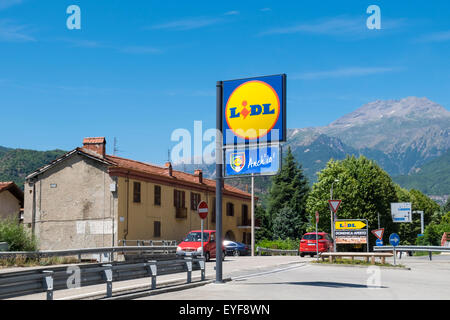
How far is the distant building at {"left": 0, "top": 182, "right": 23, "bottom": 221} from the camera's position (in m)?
51.4

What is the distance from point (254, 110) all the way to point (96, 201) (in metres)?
29.0

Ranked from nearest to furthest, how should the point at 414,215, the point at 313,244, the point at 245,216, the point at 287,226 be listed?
1. the point at 313,244
2. the point at 245,216
3. the point at 287,226
4. the point at 414,215

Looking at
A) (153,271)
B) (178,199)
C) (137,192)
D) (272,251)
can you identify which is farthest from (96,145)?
(153,271)

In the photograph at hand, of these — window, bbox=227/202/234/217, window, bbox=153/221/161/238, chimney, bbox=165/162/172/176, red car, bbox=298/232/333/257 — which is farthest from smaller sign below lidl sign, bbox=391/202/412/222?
red car, bbox=298/232/333/257

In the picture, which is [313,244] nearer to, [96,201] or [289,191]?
[96,201]

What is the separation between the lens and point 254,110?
16828 mm

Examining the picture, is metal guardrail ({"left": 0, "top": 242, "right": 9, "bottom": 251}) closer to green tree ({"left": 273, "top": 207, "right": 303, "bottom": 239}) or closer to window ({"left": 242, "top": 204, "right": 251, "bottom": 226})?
window ({"left": 242, "top": 204, "right": 251, "bottom": 226})

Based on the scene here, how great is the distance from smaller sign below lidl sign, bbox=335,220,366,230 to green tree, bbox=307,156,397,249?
2561 centimetres

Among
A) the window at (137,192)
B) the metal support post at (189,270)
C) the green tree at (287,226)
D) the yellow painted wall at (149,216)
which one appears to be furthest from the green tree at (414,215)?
the metal support post at (189,270)

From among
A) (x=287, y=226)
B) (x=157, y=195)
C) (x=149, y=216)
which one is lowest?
(x=287, y=226)

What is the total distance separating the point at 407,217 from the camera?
89.3 meters

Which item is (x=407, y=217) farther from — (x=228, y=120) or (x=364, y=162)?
(x=228, y=120)
